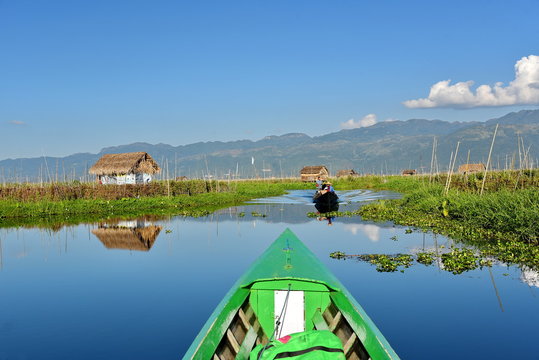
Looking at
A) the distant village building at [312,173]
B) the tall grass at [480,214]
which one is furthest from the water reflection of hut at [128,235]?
the distant village building at [312,173]

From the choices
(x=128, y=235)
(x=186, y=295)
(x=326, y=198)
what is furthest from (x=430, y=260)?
(x=326, y=198)

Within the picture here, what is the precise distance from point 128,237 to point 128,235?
1.52 ft

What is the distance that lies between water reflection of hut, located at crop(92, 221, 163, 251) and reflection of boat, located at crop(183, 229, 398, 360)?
34.5ft

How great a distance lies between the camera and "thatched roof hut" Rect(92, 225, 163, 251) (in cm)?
1573

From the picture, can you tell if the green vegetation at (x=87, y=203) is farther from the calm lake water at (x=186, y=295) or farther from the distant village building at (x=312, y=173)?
the distant village building at (x=312, y=173)

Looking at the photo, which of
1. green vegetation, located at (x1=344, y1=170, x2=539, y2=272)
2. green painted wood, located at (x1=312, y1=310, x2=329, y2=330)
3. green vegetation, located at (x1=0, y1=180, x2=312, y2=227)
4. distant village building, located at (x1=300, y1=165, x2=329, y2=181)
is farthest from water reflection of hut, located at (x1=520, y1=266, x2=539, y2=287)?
distant village building, located at (x1=300, y1=165, x2=329, y2=181)

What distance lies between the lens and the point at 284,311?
5.42 meters

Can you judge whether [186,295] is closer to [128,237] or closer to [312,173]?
[128,237]

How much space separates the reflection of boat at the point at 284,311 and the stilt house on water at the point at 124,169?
111 feet

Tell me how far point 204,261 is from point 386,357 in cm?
927

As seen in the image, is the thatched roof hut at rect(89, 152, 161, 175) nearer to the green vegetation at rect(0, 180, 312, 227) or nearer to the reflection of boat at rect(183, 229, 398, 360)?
the green vegetation at rect(0, 180, 312, 227)

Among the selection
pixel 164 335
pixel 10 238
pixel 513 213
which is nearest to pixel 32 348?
pixel 164 335

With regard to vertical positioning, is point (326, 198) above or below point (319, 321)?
above

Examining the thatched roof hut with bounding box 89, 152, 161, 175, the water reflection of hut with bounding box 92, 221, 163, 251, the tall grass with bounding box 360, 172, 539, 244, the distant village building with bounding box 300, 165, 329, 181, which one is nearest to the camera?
the tall grass with bounding box 360, 172, 539, 244
